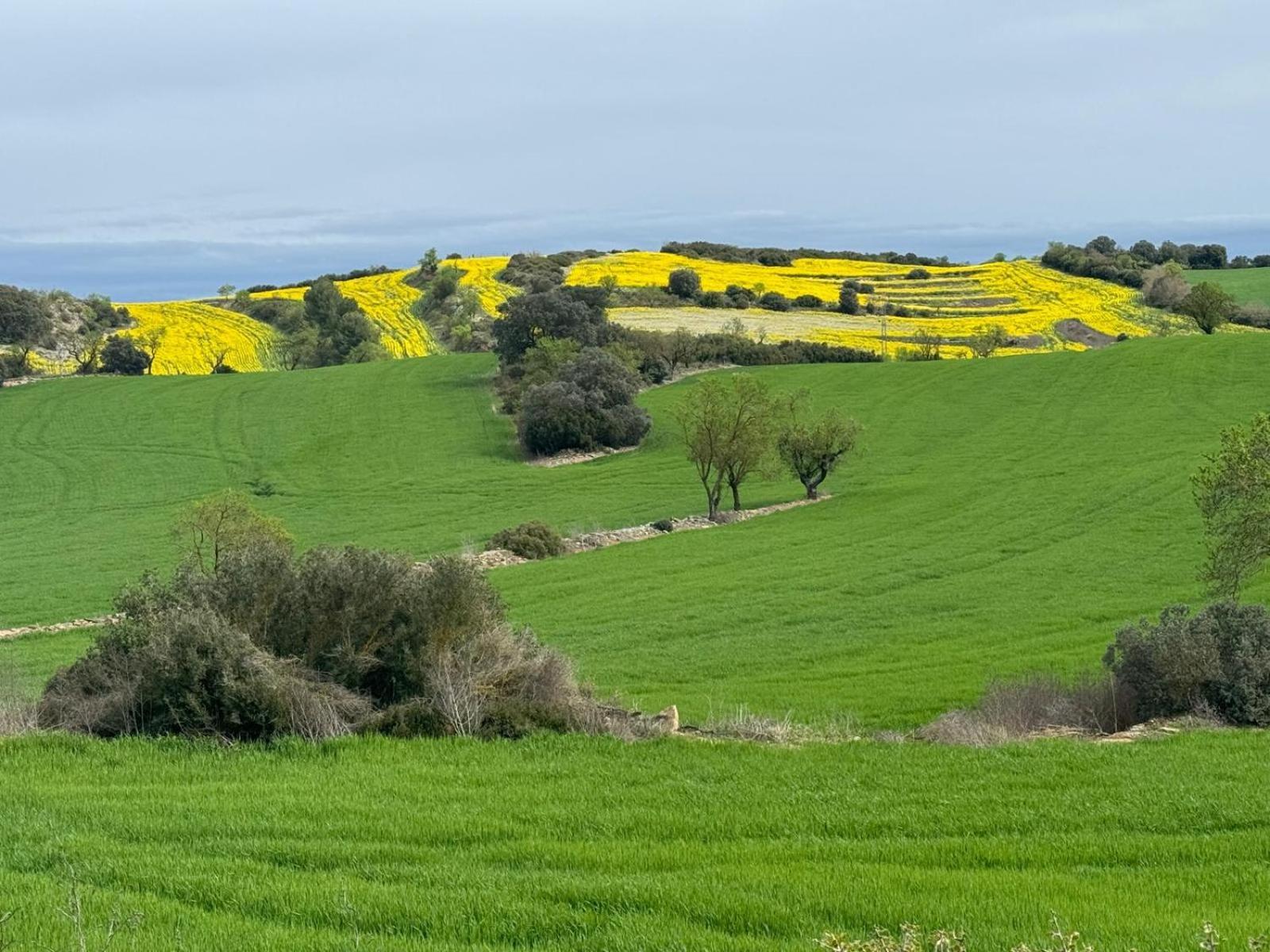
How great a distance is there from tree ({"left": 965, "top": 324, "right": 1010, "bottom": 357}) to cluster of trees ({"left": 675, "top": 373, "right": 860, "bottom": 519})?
42.7 meters

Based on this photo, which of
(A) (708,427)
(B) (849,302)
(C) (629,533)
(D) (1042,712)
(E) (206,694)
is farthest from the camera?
(B) (849,302)

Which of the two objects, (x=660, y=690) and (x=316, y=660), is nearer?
(x=316, y=660)

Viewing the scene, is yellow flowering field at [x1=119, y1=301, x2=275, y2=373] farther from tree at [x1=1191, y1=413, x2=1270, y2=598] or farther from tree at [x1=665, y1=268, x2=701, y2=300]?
tree at [x1=1191, y1=413, x2=1270, y2=598]

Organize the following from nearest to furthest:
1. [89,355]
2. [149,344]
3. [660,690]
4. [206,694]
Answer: [206,694], [660,690], [89,355], [149,344]

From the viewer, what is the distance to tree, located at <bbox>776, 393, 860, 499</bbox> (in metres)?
51.6

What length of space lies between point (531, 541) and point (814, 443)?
50.2ft

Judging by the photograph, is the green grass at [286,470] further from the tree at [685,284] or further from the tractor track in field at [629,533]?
the tree at [685,284]

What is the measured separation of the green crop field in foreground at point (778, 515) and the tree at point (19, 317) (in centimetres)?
1758

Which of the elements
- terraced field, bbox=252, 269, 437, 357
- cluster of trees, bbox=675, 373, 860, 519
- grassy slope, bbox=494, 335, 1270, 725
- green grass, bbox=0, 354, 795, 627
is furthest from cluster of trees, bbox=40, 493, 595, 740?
terraced field, bbox=252, 269, 437, 357

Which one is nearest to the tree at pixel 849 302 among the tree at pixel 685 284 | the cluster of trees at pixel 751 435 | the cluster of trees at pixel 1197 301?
the tree at pixel 685 284

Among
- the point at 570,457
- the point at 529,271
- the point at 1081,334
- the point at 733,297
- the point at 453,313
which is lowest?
the point at 570,457

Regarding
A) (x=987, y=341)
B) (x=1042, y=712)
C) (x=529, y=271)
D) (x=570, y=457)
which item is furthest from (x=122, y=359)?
(x=1042, y=712)

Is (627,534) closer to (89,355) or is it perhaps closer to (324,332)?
(89,355)

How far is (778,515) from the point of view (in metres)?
49.5
